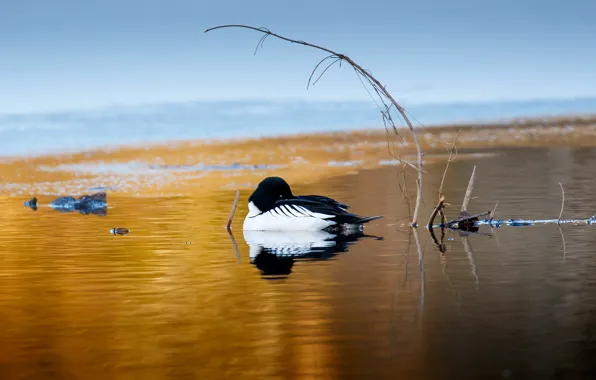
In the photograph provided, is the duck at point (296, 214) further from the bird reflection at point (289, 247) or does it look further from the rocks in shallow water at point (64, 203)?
the rocks in shallow water at point (64, 203)

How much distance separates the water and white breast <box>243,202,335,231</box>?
0.50 m

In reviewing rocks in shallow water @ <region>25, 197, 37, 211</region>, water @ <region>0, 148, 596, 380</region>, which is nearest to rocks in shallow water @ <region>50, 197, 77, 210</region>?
rocks in shallow water @ <region>25, 197, 37, 211</region>

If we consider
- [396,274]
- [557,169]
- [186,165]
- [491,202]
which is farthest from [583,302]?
[186,165]

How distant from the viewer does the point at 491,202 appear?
59.9ft

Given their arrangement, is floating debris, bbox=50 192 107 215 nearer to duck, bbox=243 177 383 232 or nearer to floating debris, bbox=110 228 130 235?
floating debris, bbox=110 228 130 235

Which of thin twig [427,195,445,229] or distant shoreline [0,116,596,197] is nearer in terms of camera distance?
thin twig [427,195,445,229]

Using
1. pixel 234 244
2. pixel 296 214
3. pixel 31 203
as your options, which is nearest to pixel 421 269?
pixel 234 244

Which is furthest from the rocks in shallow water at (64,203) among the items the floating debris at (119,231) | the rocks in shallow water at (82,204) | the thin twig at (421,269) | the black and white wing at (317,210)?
the thin twig at (421,269)

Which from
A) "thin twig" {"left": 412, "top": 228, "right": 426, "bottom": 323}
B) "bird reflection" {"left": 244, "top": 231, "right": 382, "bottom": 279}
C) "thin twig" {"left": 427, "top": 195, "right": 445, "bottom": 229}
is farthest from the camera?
"thin twig" {"left": 427, "top": 195, "right": 445, "bottom": 229}

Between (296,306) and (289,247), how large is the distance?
4.31 meters

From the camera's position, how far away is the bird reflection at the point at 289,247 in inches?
459

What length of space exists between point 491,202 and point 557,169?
26.6ft

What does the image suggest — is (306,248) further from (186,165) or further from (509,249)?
(186,165)

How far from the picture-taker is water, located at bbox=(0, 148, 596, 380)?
715cm
